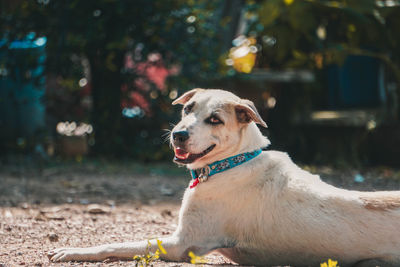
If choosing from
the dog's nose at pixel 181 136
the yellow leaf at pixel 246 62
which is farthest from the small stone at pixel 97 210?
the yellow leaf at pixel 246 62

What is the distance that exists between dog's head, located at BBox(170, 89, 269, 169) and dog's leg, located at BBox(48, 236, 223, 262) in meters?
0.55

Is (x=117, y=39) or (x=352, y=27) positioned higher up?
(x=352, y=27)

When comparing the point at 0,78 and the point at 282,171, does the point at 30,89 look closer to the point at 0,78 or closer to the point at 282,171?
the point at 0,78

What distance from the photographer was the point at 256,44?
10188 millimetres

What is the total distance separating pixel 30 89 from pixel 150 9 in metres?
2.79

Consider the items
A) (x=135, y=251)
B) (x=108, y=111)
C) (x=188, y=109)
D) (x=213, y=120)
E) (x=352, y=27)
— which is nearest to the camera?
(x=135, y=251)

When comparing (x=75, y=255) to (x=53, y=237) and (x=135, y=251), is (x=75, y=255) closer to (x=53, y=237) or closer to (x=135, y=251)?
(x=135, y=251)

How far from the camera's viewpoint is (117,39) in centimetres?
800

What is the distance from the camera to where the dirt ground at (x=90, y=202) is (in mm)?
3771

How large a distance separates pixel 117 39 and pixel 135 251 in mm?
5497

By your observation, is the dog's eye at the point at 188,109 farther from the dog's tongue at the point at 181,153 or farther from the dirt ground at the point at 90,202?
the dirt ground at the point at 90,202

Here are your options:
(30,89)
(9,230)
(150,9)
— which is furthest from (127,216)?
(30,89)

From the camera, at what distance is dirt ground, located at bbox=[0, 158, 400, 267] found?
3.77 metres

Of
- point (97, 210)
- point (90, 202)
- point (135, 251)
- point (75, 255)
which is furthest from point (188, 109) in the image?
point (90, 202)
